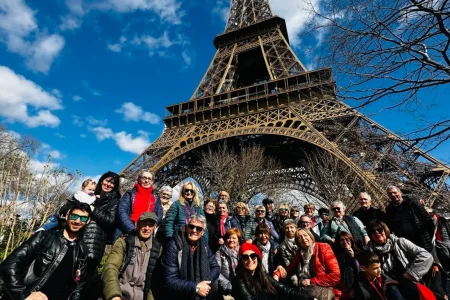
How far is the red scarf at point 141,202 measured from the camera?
3551 mm

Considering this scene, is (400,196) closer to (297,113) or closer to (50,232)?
(50,232)

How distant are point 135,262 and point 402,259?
9.13 ft

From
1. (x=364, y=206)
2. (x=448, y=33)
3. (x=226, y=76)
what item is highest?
(x=226, y=76)

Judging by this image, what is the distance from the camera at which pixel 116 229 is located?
358cm

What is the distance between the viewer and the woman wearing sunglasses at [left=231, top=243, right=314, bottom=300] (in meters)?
2.87

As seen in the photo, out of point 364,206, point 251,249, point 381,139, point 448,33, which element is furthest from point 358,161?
point 251,249

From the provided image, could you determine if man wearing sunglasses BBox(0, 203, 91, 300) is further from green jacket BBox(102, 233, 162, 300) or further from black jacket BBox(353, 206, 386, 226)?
black jacket BBox(353, 206, 386, 226)

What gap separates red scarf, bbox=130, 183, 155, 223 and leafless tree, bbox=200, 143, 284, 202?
12282mm

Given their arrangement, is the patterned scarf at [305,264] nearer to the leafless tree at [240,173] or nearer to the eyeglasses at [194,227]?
the eyeglasses at [194,227]

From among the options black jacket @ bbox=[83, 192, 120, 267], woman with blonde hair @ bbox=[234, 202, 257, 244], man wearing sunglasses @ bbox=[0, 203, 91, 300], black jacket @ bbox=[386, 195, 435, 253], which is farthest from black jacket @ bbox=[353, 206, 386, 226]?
man wearing sunglasses @ bbox=[0, 203, 91, 300]

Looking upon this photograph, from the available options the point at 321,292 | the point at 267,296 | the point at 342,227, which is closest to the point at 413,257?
the point at 321,292

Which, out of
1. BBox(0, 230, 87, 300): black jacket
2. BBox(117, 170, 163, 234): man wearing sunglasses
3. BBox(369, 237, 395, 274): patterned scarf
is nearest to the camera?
BBox(0, 230, 87, 300): black jacket

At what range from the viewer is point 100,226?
10.1 ft

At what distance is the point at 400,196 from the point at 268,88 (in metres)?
17.0
